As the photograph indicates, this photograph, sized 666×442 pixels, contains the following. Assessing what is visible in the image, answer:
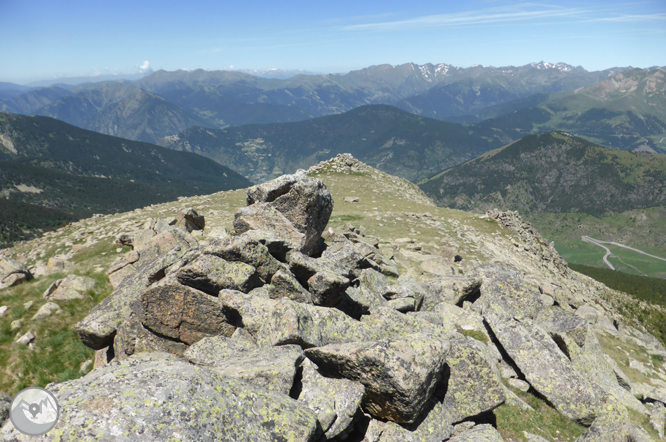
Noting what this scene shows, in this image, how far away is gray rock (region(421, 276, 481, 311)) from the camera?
19.3 meters

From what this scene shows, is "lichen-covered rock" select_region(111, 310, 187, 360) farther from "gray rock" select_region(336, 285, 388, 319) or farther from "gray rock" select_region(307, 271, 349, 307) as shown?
"gray rock" select_region(336, 285, 388, 319)

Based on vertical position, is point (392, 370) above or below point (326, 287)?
below

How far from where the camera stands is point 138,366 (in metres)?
7.29

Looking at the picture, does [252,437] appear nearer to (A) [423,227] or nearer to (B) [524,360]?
(B) [524,360]

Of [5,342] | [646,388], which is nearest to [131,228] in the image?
[5,342]

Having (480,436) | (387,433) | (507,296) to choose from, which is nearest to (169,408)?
(387,433)

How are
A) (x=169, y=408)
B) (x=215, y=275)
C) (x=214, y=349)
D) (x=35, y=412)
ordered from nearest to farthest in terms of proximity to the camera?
(x=35, y=412) → (x=169, y=408) → (x=214, y=349) → (x=215, y=275)

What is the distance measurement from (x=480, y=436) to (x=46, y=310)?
19787 mm

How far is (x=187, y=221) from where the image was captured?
3028 cm

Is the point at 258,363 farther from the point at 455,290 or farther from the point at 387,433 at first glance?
the point at 455,290

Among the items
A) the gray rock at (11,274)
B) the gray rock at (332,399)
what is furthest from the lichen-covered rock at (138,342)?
the gray rock at (11,274)

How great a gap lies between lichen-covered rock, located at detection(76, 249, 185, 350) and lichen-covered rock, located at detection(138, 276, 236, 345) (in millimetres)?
1810

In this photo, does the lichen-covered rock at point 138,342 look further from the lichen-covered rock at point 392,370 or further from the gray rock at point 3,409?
the lichen-covered rock at point 392,370

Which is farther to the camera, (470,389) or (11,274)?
(11,274)
